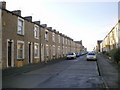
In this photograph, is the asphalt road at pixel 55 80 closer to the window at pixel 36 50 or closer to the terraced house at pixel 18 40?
the terraced house at pixel 18 40

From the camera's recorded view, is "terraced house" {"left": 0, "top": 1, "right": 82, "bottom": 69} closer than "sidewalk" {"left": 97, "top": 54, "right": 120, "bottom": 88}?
No

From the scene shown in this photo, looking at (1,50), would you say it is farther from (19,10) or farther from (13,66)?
(19,10)

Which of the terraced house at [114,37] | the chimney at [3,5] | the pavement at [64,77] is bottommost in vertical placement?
the pavement at [64,77]

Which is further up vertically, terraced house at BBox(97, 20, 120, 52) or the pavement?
terraced house at BBox(97, 20, 120, 52)

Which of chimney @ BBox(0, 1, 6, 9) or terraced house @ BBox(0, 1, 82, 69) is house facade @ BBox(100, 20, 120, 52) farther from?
chimney @ BBox(0, 1, 6, 9)

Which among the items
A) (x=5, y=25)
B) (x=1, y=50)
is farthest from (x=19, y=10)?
(x=1, y=50)

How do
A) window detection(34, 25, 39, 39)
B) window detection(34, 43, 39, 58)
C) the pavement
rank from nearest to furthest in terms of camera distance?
the pavement
window detection(34, 43, 39, 58)
window detection(34, 25, 39, 39)

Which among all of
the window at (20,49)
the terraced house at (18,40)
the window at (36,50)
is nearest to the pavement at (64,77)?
the terraced house at (18,40)

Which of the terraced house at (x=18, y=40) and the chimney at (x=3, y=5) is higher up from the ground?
the chimney at (x=3, y=5)

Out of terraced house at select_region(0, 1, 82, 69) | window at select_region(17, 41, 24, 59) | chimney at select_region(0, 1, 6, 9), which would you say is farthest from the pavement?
chimney at select_region(0, 1, 6, 9)

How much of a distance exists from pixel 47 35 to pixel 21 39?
500 inches

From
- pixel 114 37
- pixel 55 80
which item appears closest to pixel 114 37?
pixel 114 37

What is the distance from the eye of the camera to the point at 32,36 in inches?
1034

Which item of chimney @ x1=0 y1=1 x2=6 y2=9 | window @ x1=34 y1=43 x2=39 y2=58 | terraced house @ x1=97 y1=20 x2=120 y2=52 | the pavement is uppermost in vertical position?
chimney @ x1=0 y1=1 x2=6 y2=9
